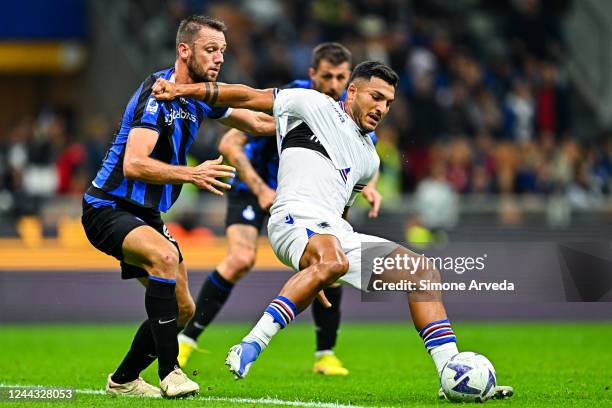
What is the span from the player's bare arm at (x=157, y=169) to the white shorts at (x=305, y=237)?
23.4 inches

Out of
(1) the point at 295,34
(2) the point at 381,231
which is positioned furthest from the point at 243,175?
(1) the point at 295,34

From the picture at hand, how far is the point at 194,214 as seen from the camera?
66.3 ft

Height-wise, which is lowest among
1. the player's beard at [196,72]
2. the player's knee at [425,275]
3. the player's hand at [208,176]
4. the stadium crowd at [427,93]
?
the player's knee at [425,275]

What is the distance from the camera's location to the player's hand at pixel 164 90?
8.34m

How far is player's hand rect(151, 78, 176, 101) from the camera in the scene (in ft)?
27.4

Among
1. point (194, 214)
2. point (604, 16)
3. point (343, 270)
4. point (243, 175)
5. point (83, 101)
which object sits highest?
point (604, 16)

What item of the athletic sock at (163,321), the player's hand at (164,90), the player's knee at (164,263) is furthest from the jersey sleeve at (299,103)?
the athletic sock at (163,321)

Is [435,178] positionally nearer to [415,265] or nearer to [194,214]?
[194,214]

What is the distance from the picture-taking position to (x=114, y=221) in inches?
332

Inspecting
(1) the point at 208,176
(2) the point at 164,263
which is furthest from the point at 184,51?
(2) the point at 164,263

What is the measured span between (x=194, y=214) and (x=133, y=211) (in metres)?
11.6

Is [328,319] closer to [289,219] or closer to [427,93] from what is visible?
[289,219]

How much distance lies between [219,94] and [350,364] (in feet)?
13.0

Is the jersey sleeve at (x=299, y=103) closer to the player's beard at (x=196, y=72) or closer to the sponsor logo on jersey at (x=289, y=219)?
the player's beard at (x=196, y=72)
